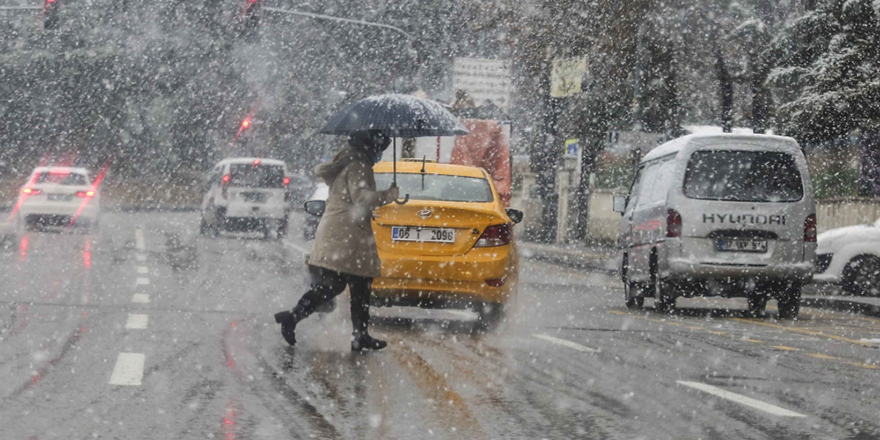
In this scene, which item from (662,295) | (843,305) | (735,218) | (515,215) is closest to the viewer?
(515,215)

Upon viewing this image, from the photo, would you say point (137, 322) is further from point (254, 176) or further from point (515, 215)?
point (254, 176)

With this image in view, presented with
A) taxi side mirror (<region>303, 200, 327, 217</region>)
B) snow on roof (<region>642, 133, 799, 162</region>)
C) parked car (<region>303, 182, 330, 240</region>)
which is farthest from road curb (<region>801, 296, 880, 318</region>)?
parked car (<region>303, 182, 330, 240</region>)

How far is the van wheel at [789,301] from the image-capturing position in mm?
14488

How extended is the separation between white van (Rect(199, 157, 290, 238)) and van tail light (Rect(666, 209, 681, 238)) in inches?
624

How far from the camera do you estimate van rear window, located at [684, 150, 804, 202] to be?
46.3 feet

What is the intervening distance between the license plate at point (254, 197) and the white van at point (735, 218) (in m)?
15.7

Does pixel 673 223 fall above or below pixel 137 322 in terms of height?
above

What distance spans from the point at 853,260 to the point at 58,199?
17.2 meters

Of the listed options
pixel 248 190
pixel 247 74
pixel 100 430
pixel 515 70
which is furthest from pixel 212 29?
pixel 100 430

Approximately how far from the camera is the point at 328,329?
36.9 feet

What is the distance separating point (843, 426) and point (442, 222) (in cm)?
480

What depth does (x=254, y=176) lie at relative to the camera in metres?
29.4

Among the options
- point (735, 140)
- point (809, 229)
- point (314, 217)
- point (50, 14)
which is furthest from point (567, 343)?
point (50, 14)

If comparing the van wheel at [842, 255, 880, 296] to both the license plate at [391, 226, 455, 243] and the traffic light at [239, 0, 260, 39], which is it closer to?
the license plate at [391, 226, 455, 243]
